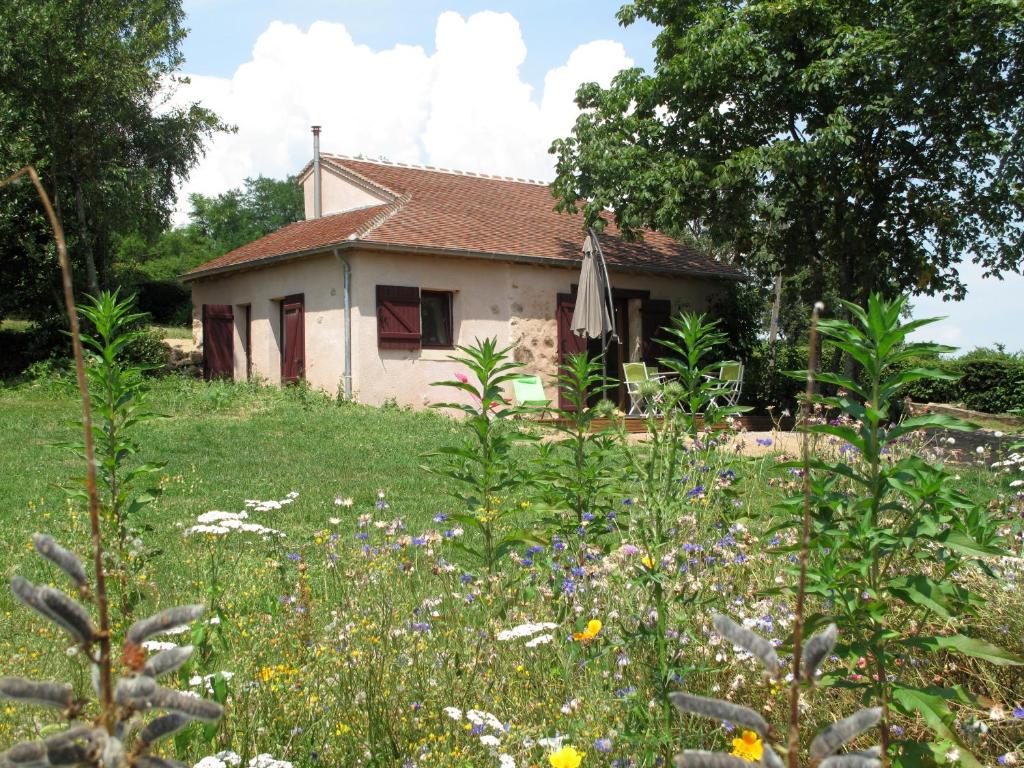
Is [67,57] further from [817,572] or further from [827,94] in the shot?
[817,572]

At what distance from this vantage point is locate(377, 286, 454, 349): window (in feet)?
52.8

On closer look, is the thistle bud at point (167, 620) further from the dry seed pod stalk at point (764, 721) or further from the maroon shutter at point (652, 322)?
the maroon shutter at point (652, 322)

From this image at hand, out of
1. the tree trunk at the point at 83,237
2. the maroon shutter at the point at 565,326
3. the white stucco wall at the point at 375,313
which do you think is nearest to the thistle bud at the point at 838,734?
the white stucco wall at the point at 375,313

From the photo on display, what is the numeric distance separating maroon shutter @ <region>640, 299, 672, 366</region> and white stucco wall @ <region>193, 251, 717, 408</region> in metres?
0.22

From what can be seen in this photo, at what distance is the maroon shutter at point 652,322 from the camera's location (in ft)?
62.0

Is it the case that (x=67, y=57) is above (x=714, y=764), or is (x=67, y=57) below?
above

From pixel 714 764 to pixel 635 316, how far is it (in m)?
18.4

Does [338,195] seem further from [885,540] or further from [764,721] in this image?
[764,721]

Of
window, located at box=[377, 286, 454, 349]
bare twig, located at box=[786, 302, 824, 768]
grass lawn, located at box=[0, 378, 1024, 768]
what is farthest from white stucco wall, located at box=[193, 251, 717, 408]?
bare twig, located at box=[786, 302, 824, 768]

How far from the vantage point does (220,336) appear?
1930 centimetres

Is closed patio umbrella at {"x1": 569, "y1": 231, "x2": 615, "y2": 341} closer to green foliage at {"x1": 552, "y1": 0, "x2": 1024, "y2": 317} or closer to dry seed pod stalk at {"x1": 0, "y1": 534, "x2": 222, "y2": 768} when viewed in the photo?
green foliage at {"x1": 552, "y1": 0, "x2": 1024, "y2": 317}

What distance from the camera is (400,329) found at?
16203 mm

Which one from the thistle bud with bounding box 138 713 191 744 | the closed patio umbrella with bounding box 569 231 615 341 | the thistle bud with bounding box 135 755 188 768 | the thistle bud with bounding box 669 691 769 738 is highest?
the closed patio umbrella with bounding box 569 231 615 341

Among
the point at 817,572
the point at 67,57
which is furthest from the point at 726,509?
the point at 67,57
